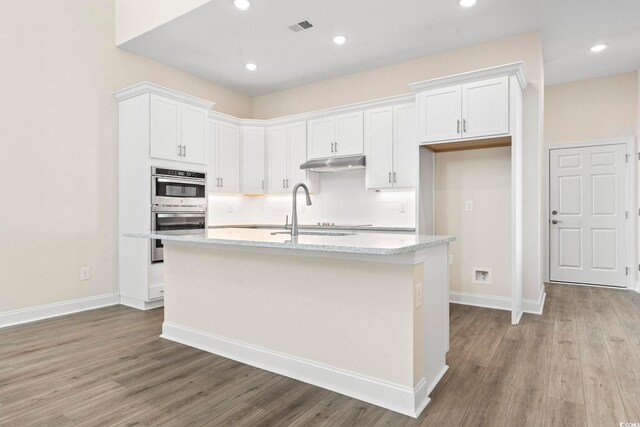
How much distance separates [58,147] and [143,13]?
5.68ft

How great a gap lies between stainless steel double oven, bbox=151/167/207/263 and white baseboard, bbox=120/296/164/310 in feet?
Result: 1.56

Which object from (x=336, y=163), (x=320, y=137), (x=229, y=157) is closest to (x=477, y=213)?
(x=336, y=163)

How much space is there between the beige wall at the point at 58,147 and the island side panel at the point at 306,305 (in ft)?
5.57

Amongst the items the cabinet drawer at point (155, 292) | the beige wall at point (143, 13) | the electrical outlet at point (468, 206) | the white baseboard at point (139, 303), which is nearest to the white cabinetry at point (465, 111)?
the electrical outlet at point (468, 206)

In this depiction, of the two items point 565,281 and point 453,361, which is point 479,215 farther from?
point 565,281

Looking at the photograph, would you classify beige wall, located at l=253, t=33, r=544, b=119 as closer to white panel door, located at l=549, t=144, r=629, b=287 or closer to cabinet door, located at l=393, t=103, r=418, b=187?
cabinet door, located at l=393, t=103, r=418, b=187

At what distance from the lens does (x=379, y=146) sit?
4.75 meters

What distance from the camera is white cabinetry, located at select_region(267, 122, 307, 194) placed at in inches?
214

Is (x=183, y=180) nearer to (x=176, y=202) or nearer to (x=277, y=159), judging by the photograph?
(x=176, y=202)

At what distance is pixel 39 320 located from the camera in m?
3.66

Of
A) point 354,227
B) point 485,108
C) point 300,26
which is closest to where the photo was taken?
point 485,108

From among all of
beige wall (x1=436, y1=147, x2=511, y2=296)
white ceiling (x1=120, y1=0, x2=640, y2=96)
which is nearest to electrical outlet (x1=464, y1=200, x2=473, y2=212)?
beige wall (x1=436, y1=147, x2=511, y2=296)

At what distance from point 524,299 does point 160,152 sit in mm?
4364

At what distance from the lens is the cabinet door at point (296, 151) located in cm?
541
